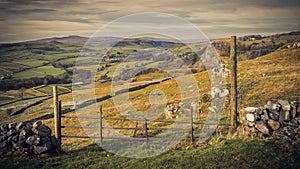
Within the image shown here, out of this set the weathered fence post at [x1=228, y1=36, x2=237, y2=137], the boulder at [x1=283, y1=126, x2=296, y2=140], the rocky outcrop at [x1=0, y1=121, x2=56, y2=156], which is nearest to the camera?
the rocky outcrop at [x1=0, y1=121, x2=56, y2=156]

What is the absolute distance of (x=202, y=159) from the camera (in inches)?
376

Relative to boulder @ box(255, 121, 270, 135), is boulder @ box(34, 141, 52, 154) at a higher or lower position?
lower

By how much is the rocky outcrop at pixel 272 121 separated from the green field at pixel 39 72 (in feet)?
233

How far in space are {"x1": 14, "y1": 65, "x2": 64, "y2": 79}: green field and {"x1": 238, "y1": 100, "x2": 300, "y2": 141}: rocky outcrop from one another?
233ft

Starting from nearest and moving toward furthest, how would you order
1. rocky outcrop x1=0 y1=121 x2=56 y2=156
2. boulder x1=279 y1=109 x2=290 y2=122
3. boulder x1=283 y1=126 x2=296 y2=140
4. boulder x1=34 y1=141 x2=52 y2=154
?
boulder x1=34 y1=141 x2=52 y2=154 → rocky outcrop x1=0 y1=121 x2=56 y2=156 → boulder x1=283 y1=126 x2=296 y2=140 → boulder x1=279 y1=109 x2=290 y2=122

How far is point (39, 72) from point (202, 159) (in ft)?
249

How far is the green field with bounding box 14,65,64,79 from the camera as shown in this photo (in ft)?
249

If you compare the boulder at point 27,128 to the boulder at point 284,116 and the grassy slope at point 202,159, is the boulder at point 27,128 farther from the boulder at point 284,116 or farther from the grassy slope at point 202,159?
the boulder at point 284,116

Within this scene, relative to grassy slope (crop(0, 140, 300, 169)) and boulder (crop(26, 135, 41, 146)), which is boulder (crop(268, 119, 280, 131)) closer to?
grassy slope (crop(0, 140, 300, 169))

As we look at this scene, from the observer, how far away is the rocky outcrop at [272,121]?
11.0 m

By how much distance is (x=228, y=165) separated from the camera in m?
9.09

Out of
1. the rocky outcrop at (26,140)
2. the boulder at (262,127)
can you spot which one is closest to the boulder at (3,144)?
the rocky outcrop at (26,140)

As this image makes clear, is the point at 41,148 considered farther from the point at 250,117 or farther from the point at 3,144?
the point at 250,117

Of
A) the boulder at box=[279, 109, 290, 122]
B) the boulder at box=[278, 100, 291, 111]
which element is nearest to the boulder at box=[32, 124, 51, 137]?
the boulder at box=[279, 109, 290, 122]
